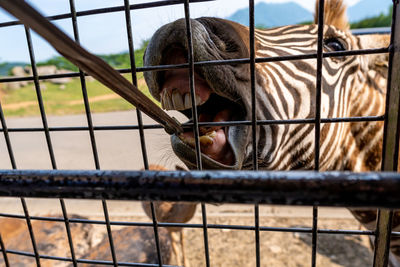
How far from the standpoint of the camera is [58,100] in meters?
12.9

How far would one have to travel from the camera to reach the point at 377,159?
56.2 inches

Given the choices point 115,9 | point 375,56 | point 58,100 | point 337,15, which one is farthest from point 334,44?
point 58,100

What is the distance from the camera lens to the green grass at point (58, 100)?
427 inches

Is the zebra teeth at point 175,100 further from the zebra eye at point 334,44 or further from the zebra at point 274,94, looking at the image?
the zebra eye at point 334,44

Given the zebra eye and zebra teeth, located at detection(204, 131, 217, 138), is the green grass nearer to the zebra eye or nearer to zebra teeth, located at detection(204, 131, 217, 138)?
the zebra eye

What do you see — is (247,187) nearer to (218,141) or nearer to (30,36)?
(218,141)

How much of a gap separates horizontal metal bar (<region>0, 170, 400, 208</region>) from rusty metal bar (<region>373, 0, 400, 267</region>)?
1.22ft

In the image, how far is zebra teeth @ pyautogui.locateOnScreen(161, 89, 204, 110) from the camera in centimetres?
83

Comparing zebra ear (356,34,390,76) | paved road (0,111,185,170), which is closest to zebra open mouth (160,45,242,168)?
zebra ear (356,34,390,76)

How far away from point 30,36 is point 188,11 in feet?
1.84

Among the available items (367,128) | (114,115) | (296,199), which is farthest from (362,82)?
(114,115)

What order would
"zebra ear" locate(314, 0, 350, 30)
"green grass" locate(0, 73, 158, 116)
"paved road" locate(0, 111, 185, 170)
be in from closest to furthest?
1. "zebra ear" locate(314, 0, 350, 30)
2. "paved road" locate(0, 111, 185, 170)
3. "green grass" locate(0, 73, 158, 116)

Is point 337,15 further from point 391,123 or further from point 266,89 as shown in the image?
point 391,123

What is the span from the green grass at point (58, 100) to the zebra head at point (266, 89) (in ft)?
28.9
